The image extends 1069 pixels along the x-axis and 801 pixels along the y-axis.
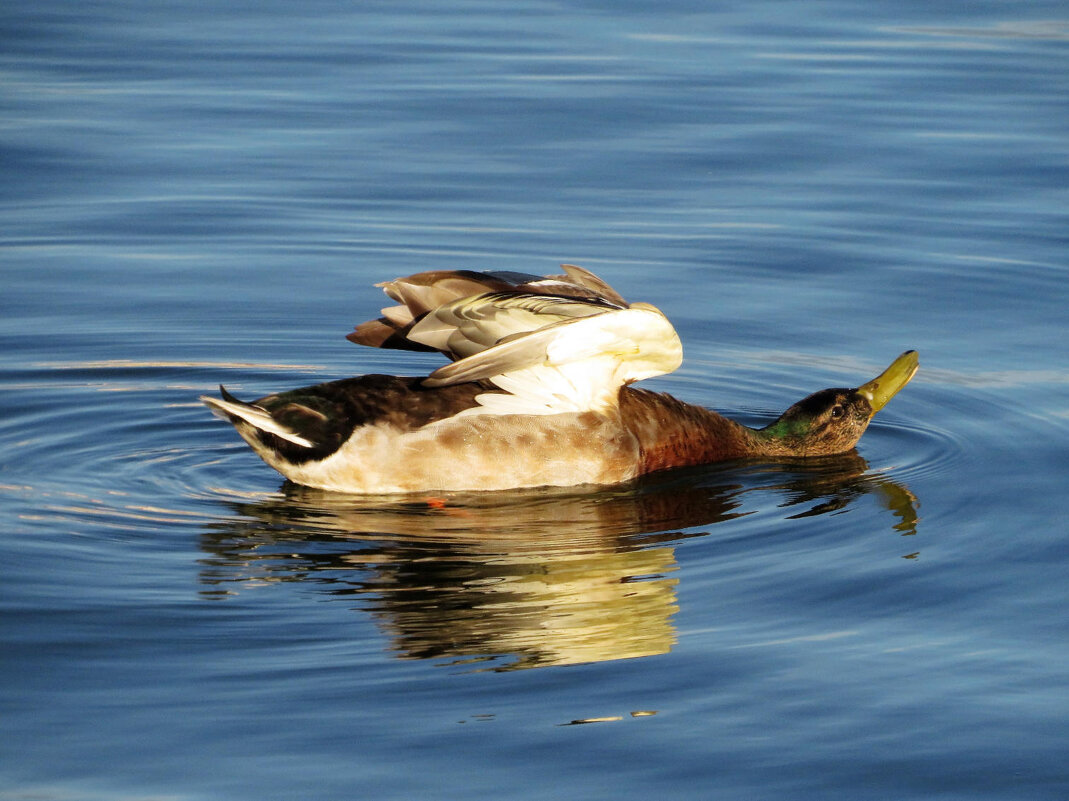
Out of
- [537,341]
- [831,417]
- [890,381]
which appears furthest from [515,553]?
[890,381]

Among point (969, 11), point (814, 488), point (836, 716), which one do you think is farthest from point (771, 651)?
point (969, 11)

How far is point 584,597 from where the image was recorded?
21.1 feet

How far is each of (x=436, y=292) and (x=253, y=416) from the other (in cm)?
94

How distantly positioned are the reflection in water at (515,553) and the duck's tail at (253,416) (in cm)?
31

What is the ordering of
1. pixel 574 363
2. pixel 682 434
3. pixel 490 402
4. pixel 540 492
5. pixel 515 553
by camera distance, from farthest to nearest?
pixel 682 434
pixel 540 492
pixel 490 402
pixel 574 363
pixel 515 553

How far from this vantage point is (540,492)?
25.6 feet

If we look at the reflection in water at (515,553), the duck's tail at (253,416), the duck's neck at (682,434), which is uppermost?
the duck's tail at (253,416)

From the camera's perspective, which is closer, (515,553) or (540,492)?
(515,553)

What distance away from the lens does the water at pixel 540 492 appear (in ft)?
17.4

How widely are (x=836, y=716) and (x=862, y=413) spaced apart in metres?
3.31

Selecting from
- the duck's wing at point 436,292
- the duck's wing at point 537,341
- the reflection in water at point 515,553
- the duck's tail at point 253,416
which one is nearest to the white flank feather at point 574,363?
the duck's wing at point 537,341

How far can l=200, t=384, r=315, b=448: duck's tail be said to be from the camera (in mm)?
7246

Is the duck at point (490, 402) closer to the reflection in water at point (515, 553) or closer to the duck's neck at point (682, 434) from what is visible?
the duck's neck at point (682, 434)

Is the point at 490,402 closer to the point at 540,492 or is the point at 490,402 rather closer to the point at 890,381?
the point at 540,492
